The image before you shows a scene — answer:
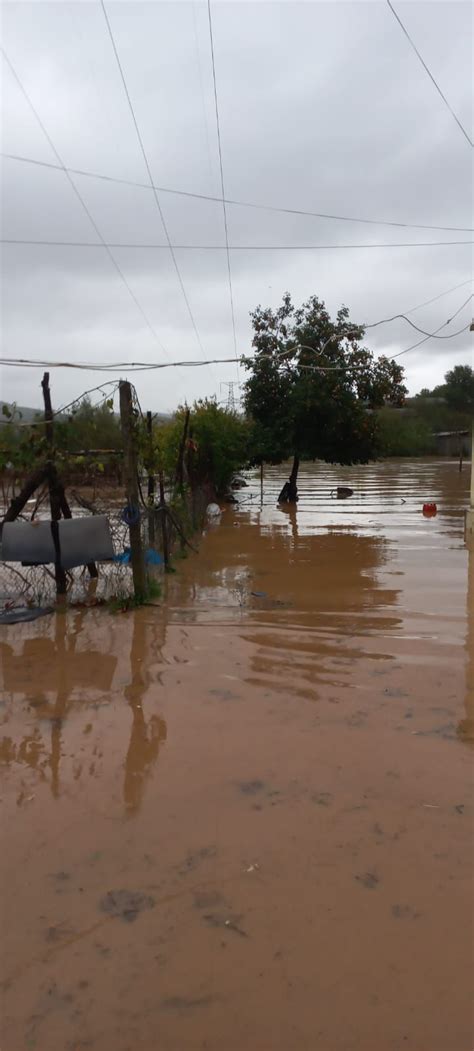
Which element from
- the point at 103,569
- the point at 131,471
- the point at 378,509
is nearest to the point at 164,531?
the point at 103,569

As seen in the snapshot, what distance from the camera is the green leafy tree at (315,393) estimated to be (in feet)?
65.1

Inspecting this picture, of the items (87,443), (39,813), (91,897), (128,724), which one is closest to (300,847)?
(91,897)

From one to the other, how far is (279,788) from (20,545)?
5.04 m

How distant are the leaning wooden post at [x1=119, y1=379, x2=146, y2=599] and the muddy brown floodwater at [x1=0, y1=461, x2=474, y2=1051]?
2.99ft

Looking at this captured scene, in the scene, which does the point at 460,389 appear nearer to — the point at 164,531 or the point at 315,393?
the point at 315,393

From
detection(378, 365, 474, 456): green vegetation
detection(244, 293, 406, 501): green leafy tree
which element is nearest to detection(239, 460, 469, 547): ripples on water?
detection(244, 293, 406, 501): green leafy tree

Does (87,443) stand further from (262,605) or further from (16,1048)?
(16,1048)

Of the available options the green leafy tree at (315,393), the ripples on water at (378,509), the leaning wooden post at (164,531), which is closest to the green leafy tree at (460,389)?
the ripples on water at (378,509)

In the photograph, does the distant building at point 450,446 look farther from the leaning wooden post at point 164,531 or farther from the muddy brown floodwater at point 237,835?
the muddy brown floodwater at point 237,835

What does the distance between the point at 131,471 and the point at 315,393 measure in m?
12.2

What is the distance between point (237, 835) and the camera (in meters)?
3.77

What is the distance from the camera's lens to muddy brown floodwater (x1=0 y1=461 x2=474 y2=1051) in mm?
2701

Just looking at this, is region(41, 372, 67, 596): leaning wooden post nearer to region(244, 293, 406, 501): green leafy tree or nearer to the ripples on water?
the ripples on water

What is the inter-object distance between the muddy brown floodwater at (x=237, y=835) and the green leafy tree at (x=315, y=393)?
12.8m
